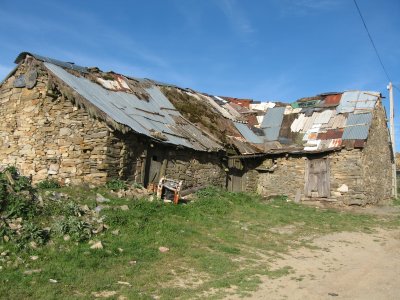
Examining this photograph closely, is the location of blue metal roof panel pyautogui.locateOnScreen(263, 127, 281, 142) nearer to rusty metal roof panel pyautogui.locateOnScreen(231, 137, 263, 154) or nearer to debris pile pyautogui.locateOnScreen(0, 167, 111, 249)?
rusty metal roof panel pyautogui.locateOnScreen(231, 137, 263, 154)

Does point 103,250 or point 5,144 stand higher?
point 5,144

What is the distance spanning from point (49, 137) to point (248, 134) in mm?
9729

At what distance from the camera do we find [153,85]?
62.1 feet

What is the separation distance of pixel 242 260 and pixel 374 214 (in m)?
8.75

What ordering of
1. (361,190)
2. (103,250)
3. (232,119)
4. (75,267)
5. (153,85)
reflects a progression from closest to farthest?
(75,267) → (103,250) → (361,190) → (153,85) → (232,119)

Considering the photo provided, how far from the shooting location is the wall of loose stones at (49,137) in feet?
41.1

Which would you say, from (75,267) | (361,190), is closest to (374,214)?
(361,190)

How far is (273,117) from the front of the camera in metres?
20.7

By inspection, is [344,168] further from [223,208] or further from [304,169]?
[223,208]

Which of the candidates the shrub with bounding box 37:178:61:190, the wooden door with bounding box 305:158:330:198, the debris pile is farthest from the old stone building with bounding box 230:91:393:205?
the debris pile

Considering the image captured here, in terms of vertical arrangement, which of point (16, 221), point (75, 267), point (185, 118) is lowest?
point (75, 267)

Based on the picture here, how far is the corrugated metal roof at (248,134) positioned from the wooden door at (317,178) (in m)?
3.01

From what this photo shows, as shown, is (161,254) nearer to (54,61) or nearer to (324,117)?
(54,61)

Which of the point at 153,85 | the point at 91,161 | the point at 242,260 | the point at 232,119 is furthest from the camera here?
the point at 232,119
